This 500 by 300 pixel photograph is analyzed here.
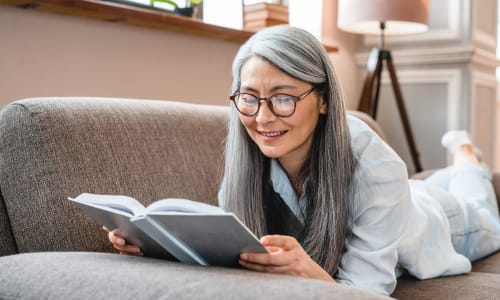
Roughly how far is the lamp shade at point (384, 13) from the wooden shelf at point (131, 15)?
58 centimetres

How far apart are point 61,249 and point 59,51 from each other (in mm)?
840

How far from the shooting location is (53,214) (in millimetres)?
1338

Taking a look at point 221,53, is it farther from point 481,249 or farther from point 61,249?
point 61,249

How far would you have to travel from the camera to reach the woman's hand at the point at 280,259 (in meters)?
1.06

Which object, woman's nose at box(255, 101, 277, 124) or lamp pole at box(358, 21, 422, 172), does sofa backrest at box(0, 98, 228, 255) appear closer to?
woman's nose at box(255, 101, 277, 124)

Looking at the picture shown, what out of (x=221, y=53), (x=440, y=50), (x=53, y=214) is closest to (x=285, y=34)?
(x=53, y=214)

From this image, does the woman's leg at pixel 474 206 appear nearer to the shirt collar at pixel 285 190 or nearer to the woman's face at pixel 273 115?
the shirt collar at pixel 285 190

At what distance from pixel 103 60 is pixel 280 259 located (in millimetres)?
1267

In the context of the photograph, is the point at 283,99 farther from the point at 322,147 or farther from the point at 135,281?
the point at 135,281

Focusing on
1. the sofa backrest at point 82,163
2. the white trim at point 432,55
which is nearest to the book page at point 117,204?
the sofa backrest at point 82,163

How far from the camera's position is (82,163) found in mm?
1418

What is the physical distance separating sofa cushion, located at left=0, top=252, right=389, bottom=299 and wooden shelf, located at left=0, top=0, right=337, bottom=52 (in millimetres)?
946

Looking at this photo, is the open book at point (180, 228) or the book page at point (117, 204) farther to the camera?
the book page at point (117, 204)

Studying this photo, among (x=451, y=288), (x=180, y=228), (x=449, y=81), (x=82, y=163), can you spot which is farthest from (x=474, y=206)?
(x=449, y=81)
